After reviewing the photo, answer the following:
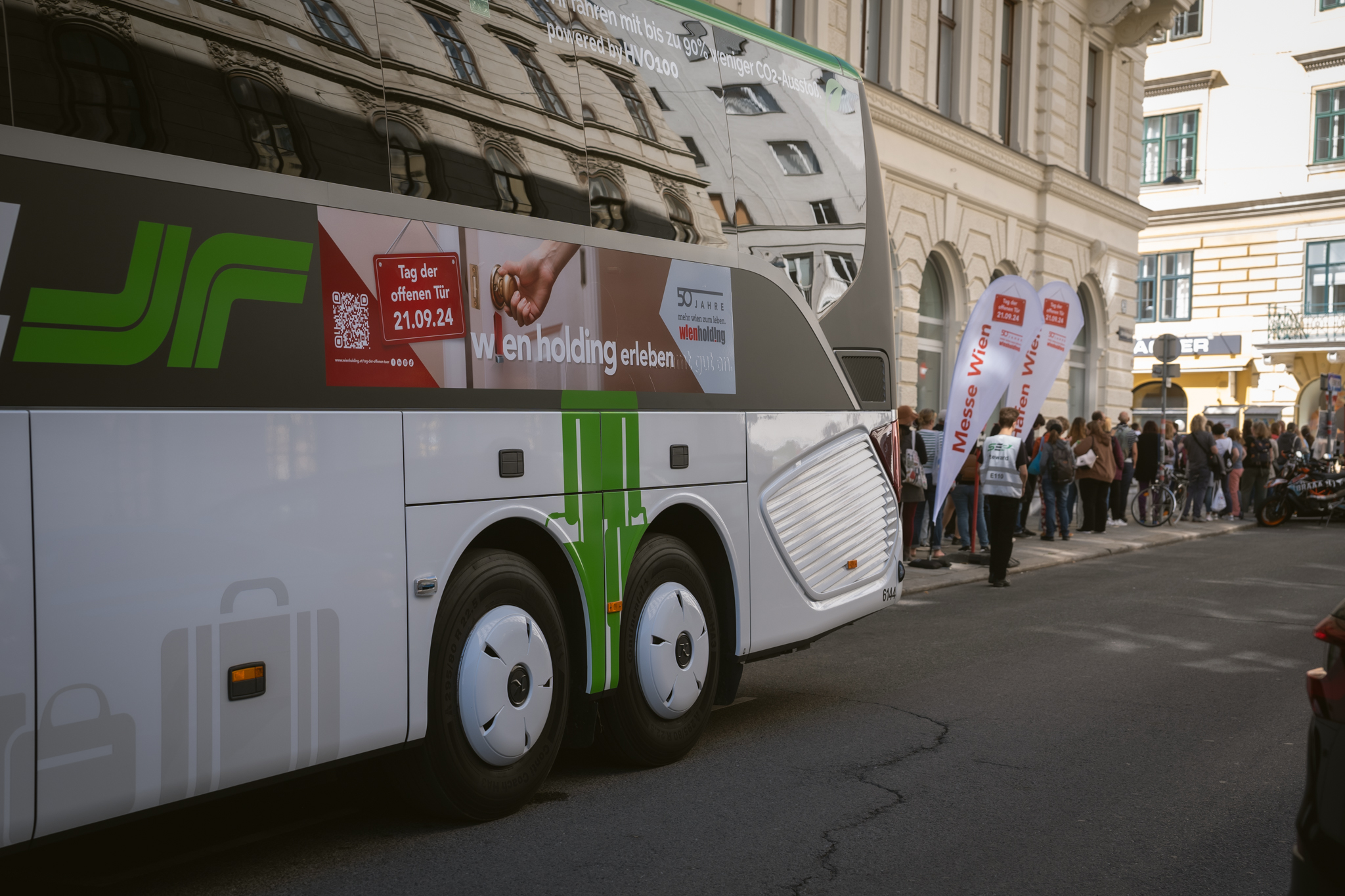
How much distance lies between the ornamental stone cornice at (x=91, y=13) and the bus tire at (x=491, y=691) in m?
2.24

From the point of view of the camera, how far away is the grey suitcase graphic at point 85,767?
3.40 metres

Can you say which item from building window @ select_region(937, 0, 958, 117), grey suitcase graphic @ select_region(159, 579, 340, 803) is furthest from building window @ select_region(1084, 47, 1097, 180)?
grey suitcase graphic @ select_region(159, 579, 340, 803)

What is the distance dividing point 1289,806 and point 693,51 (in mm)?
4431

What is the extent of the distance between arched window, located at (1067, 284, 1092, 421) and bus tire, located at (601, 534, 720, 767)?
2190 centimetres

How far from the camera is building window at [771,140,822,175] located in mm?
6551

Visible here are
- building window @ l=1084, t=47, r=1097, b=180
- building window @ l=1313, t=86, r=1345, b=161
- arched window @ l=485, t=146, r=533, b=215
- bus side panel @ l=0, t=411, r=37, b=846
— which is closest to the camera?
bus side panel @ l=0, t=411, r=37, b=846

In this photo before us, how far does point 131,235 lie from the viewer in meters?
3.64

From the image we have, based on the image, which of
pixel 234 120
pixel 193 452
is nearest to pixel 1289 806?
pixel 193 452

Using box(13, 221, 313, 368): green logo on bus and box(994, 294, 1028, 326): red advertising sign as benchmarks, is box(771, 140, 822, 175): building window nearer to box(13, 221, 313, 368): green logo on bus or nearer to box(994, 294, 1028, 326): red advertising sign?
box(13, 221, 313, 368): green logo on bus

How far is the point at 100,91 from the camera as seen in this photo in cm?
356

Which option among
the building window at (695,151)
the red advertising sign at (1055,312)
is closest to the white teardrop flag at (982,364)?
the red advertising sign at (1055,312)

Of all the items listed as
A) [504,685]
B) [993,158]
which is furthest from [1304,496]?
[504,685]

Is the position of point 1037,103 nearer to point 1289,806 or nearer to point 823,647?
point 823,647

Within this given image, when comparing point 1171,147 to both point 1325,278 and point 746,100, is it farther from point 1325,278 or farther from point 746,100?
point 746,100
